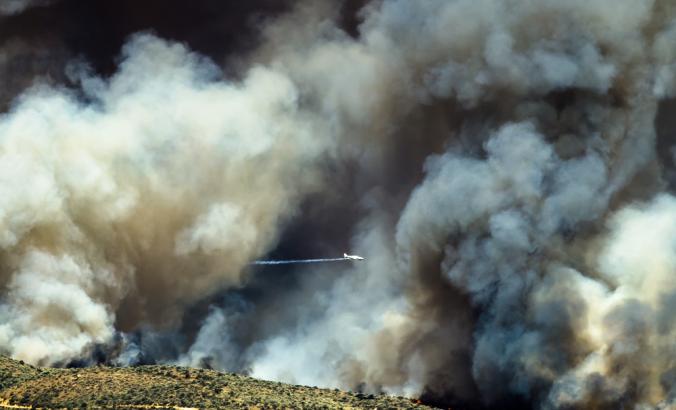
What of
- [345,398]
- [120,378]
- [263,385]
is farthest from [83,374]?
[345,398]

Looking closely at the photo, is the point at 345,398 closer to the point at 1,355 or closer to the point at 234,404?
the point at 234,404

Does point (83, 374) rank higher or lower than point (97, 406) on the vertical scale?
higher

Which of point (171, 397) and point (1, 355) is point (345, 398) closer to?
point (171, 397)

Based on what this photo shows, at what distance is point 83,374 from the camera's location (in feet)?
285

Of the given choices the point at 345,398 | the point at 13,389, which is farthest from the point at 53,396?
the point at 345,398

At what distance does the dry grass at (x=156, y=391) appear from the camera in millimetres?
80625

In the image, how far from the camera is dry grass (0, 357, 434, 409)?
265 feet

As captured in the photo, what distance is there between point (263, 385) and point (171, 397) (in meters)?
10.2

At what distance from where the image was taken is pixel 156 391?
82.1 m

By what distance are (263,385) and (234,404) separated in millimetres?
8510

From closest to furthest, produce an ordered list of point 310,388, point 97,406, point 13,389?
point 97,406, point 13,389, point 310,388

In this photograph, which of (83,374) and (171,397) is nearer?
(171,397)

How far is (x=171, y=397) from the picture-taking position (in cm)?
8094

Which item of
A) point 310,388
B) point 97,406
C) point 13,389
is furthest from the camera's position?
point 310,388
